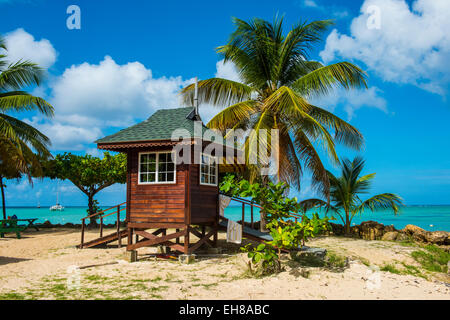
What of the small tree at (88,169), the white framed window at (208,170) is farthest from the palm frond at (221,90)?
the small tree at (88,169)

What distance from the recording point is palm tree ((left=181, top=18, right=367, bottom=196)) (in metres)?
15.1

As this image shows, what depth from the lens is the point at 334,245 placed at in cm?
1552

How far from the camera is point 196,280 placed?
8.67 metres

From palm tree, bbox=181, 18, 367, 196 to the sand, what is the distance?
5.12 metres

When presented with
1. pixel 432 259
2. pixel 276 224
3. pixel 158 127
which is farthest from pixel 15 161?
pixel 432 259

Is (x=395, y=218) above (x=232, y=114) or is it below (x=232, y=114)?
below

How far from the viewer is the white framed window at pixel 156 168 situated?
11789mm

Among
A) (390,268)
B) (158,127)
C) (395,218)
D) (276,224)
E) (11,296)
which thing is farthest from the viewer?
(395,218)

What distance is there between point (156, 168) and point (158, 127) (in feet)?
5.17

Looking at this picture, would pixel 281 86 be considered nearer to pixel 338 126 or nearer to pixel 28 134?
pixel 338 126

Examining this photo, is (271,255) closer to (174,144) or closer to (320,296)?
(320,296)

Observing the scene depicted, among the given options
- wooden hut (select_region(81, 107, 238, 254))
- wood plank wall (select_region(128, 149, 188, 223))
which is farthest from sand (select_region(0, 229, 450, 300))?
wood plank wall (select_region(128, 149, 188, 223))

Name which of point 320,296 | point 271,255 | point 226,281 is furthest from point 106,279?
point 320,296

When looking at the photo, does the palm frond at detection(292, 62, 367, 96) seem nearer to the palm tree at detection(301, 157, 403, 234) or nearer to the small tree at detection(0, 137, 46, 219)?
the palm tree at detection(301, 157, 403, 234)
